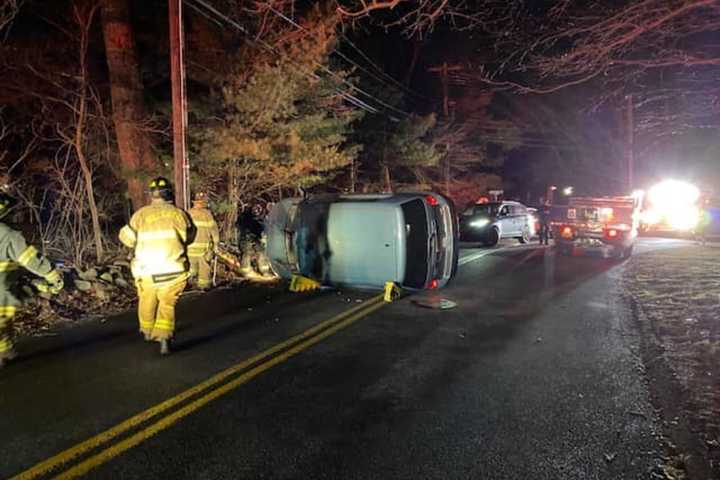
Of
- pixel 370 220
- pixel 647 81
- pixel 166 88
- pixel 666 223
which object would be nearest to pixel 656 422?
pixel 370 220

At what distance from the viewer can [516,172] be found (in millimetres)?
44469

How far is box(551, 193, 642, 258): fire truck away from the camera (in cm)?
1471

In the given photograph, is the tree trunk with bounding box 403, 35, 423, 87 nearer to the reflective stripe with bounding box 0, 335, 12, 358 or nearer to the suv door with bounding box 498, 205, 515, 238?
the suv door with bounding box 498, 205, 515, 238

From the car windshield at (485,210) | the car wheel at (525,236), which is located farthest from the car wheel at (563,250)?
the car wheel at (525,236)

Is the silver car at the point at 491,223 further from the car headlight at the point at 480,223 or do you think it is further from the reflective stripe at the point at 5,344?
the reflective stripe at the point at 5,344

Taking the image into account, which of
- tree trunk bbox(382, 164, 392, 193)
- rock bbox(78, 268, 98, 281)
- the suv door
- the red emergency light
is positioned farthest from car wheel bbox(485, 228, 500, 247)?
rock bbox(78, 268, 98, 281)

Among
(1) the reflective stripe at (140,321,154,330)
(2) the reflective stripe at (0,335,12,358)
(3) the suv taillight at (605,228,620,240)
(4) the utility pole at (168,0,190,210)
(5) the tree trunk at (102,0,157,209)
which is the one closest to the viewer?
(2) the reflective stripe at (0,335,12,358)

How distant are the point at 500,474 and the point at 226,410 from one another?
210 centimetres

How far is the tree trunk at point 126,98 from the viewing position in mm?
11094

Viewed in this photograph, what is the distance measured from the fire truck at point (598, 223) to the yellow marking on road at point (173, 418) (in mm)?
11375

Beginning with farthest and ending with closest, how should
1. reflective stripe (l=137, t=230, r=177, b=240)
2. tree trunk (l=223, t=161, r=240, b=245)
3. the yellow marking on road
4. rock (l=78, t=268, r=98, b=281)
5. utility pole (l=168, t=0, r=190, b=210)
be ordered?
tree trunk (l=223, t=161, r=240, b=245)
utility pole (l=168, t=0, r=190, b=210)
rock (l=78, t=268, r=98, b=281)
reflective stripe (l=137, t=230, r=177, b=240)
the yellow marking on road

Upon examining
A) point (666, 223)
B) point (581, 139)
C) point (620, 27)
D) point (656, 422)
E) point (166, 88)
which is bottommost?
point (656, 422)

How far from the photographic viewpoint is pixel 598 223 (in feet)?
49.5

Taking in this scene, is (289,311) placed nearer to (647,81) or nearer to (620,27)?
(620,27)
